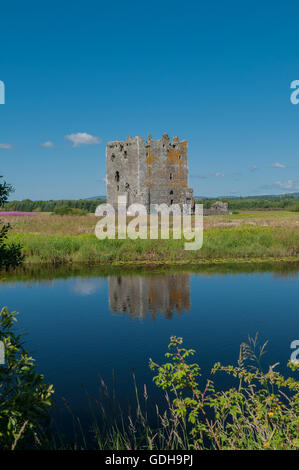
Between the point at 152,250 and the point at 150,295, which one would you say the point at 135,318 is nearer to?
the point at 150,295

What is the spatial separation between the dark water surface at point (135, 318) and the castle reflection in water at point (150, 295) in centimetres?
4

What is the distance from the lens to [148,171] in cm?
4662

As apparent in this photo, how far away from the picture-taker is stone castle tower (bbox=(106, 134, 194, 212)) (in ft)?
152

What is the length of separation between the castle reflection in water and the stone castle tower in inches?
1096

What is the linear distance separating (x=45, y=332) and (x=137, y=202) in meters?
35.5

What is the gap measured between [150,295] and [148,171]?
32.1 meters

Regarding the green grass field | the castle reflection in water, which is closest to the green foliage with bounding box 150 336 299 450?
the castle reflection in water

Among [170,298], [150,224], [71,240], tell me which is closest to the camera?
[170,298]

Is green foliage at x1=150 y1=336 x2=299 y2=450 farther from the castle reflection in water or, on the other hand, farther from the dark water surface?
the castle reflection in water

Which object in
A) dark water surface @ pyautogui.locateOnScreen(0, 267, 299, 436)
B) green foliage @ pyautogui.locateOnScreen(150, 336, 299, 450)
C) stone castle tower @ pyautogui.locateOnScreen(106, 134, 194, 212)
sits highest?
stone castle tower @ pyautogui.locateOnScreen(106, 134, 194, 212)

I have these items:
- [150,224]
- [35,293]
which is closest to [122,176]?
[150,224]

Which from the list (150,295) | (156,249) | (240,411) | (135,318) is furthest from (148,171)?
(240,411)
